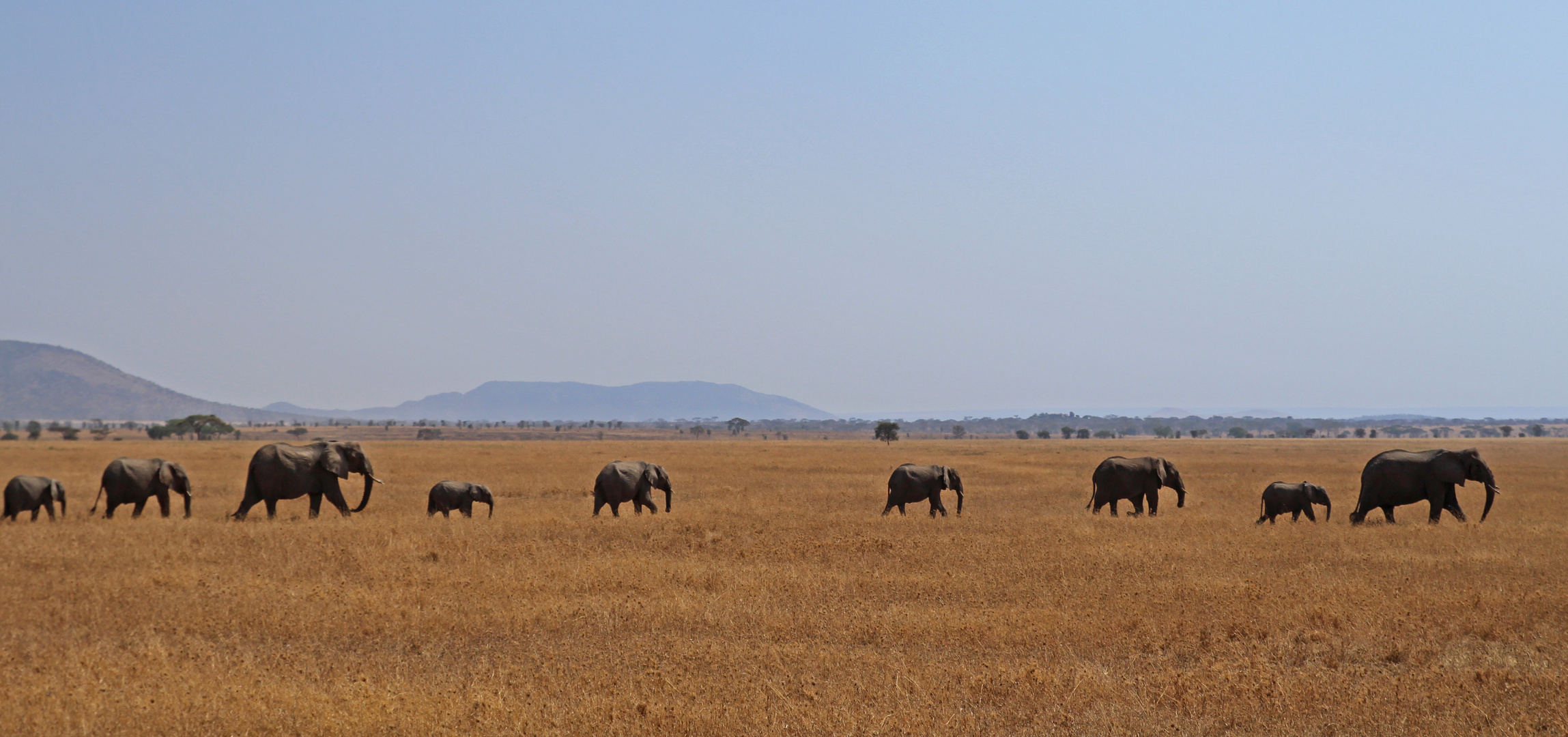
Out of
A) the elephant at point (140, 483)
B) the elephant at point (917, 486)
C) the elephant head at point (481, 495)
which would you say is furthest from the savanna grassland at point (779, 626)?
the elephant head at point (481, 495)

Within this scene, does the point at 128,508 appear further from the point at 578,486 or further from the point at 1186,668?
the point at 1186,668

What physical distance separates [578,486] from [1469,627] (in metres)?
27.8

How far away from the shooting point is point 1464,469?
23094 millimetres

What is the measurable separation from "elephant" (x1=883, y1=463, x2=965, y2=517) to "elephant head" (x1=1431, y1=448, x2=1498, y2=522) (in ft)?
35.6

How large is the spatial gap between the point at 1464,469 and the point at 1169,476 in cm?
659

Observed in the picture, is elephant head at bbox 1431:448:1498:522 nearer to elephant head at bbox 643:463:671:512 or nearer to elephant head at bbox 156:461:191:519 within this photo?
elephant head at bbox 643:463:671:512

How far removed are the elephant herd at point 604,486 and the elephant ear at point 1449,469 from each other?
0.05ft

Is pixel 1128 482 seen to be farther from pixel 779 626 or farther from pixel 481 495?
pixel 779 626

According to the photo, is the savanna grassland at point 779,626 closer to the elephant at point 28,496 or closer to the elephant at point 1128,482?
the elephant at point 28,496

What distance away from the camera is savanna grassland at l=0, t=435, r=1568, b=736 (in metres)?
8.34

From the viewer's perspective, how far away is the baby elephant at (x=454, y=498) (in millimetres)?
24656

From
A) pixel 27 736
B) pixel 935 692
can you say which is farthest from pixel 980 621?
pixel 27 736

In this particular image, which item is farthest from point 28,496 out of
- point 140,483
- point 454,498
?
point 454,498

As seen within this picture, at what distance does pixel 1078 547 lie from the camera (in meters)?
17.9
